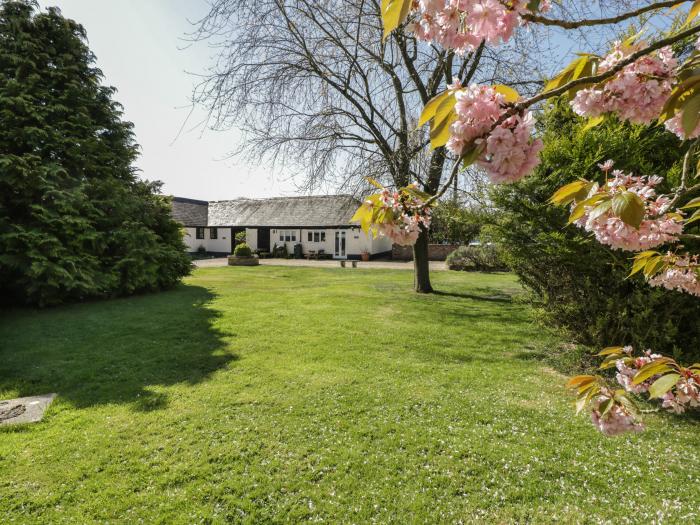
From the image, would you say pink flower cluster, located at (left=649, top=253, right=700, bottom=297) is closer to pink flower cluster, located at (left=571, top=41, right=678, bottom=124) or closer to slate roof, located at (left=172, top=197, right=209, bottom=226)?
pink flower cluster, located at (left=571, top=41, right=678, bottom=124)

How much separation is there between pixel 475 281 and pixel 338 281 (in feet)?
20.2

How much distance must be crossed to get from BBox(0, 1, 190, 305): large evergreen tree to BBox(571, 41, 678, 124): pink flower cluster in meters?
11.1

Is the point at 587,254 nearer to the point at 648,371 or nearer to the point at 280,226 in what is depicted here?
the point at 648,371

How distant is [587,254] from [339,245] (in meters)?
25.2

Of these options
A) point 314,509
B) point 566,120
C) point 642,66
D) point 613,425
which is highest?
point 566,120

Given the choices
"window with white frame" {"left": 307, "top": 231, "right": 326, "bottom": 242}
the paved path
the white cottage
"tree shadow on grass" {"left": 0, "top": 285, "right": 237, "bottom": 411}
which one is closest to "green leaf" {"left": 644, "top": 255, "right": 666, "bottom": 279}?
"tree shadow on grass" {"left": 0, "top": 285, "right": 237, "bottom": 411}

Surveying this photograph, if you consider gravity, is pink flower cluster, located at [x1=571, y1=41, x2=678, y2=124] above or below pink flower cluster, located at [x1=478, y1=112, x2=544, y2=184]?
above

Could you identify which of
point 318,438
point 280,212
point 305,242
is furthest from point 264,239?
point 318,438

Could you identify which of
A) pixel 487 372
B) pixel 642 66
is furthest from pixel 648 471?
pixel 642 66

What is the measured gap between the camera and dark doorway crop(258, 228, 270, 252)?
32.2m

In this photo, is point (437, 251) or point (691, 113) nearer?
point (691, 113)

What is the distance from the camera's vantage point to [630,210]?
1297 millimetres

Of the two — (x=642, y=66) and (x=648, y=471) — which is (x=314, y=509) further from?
(x=642, y=66)

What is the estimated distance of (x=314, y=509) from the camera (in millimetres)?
2686
